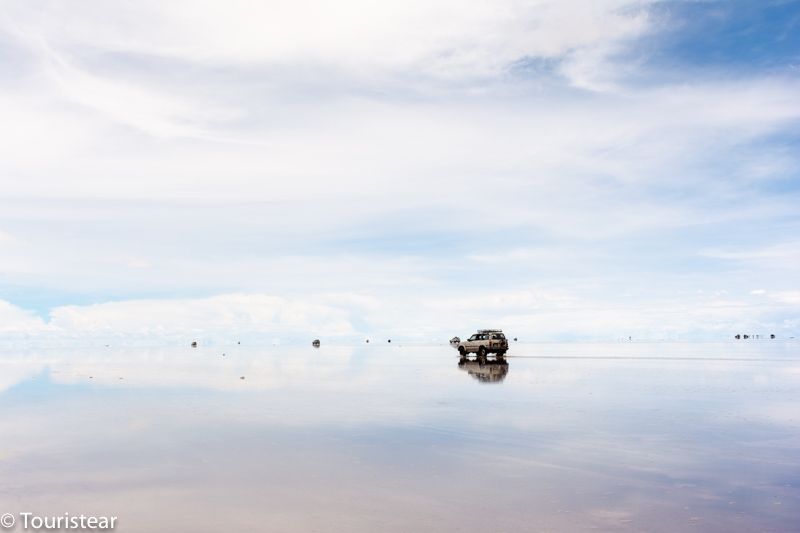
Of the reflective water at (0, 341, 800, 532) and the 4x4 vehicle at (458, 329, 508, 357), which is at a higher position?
the 4x4 vehicle at (458, 329, 508, 357)

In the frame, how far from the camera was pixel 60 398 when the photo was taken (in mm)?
32375

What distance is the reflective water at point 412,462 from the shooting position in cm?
1130

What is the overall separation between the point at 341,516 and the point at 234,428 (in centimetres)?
1118

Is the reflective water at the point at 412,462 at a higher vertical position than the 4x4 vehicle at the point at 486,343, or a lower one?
lower

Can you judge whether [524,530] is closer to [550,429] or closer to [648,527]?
[648,527]

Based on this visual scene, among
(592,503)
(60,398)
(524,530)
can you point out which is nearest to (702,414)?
(592,503)

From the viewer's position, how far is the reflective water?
11.3 meters

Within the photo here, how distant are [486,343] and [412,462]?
5244 cm

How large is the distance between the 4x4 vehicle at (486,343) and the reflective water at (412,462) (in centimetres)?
3622

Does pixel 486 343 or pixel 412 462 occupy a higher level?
pixel 486 343

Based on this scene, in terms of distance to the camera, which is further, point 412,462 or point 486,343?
point 486,343

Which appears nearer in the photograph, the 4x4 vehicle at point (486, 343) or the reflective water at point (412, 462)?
the reflective water at point (412, 462)

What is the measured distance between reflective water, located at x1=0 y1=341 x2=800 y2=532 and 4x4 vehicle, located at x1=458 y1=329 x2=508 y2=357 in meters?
36.2

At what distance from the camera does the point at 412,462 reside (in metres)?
15.7
